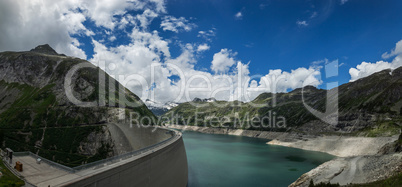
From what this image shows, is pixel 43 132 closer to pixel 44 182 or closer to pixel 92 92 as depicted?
pixel 92 92

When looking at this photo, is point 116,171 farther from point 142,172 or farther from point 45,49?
point 45,49

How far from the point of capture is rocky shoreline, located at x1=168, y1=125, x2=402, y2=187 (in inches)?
1332

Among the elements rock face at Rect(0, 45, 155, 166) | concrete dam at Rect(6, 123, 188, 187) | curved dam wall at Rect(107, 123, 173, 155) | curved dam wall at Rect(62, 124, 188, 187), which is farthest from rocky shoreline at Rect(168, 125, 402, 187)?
rock face at Rect(0, 45, 155, 166)

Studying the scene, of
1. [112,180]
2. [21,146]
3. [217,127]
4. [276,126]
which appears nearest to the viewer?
[112,180]

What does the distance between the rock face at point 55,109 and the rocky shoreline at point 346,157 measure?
5680 cm

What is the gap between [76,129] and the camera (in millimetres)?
67875

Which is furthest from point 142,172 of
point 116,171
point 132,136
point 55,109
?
point 55,109

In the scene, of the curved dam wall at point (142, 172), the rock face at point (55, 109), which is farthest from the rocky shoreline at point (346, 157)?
the rock face at point (55, 109)

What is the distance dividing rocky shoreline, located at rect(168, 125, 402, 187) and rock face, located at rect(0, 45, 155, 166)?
186 feet

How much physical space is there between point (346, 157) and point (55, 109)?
3752 inches

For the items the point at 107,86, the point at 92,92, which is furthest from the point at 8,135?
the point at 107,86

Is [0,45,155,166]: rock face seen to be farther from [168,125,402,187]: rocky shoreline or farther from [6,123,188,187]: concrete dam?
[168,125,402,187]: rocky shoreline

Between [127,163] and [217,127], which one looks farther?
[217,127]

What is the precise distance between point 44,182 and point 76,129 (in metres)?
60.9
